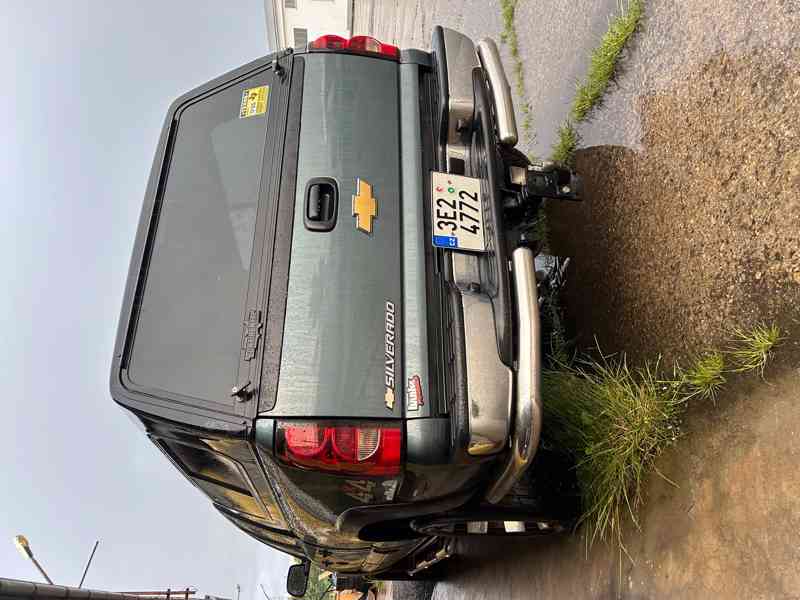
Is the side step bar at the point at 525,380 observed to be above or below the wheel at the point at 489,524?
above

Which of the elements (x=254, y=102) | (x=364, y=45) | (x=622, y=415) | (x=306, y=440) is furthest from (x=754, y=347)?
(x=254, y=102)

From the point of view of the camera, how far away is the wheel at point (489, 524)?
2.58 meters

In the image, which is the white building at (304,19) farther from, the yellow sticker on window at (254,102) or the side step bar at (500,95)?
the side step bar at (500,95)

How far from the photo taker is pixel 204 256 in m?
2.61

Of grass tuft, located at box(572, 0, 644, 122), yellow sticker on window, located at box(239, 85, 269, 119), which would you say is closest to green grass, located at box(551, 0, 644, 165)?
grass tuft, located at box(572, 0, 644, 122)

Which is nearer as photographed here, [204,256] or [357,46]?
[204,256]

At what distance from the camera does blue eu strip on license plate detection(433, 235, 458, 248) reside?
2357 mm

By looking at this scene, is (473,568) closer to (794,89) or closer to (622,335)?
(622,335)

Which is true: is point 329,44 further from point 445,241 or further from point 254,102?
point 445,241

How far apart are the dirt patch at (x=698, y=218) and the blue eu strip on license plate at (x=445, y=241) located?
968 millimetres

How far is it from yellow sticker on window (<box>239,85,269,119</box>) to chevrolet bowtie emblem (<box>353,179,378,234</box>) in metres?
0.76

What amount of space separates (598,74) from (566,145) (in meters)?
0.43

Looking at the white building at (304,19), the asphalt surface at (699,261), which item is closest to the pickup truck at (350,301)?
the asphalt surface at (699,261)

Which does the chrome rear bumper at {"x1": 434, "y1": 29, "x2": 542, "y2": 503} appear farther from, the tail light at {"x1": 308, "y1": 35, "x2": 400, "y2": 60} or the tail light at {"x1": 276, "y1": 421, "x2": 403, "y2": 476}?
the tail light at {"x1": 308, "y1": 35, "x2": 400, "y2": 60}
